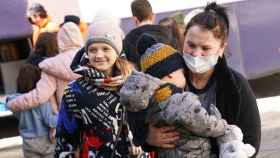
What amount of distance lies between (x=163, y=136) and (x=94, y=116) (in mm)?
→ 1037

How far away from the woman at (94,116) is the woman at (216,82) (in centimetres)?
90

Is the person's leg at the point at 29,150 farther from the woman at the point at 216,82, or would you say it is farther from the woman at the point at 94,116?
the woman at the point at 216,82

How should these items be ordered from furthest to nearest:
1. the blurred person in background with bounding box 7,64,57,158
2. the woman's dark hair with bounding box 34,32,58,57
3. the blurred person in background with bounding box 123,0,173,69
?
the woman's dark hair with bounding box 34,32,58,57 → the blurred person in background with bounding box 7,64,57,158 → the blurred person in background with bounding box 123,0,173,69

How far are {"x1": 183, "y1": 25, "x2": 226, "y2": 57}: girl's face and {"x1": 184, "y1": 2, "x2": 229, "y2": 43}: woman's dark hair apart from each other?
0.02 m

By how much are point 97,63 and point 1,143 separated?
21.8 feet

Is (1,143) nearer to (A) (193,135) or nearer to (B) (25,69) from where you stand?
(B) (25,69)

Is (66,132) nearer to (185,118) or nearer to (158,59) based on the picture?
(158,59)

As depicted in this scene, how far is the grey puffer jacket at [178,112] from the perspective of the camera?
2861 millimetres

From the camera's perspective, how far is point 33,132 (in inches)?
270

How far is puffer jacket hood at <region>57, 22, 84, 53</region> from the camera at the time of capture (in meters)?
6.44

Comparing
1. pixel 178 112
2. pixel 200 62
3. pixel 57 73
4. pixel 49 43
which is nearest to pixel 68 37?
pixel 57 73

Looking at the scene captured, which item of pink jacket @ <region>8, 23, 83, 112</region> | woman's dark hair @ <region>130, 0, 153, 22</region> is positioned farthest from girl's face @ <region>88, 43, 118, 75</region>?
woman's dark hair @ <region>130, 0, 153, 22</region>

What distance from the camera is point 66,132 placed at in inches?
154

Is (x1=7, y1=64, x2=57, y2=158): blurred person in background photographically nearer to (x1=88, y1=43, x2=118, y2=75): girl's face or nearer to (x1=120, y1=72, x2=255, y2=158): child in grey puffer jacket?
(x1=88, y1=43, x2=118, y2=75): girl's face
